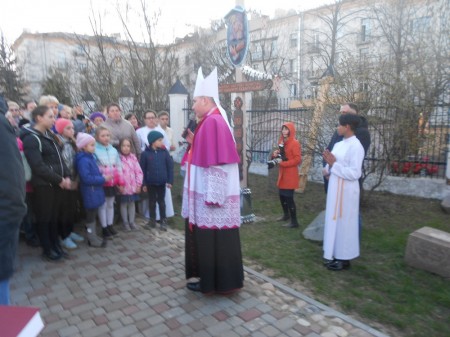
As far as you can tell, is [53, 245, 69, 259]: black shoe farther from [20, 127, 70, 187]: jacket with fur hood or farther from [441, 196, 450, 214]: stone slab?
[441, 196, 450, 214]: stone slab

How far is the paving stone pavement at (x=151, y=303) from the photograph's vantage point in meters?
3.21

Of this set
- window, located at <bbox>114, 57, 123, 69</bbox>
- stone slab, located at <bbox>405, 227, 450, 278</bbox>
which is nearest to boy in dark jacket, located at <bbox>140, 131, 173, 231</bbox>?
stone slab, located at <bbox>405, 227, 450, 278</bbox>

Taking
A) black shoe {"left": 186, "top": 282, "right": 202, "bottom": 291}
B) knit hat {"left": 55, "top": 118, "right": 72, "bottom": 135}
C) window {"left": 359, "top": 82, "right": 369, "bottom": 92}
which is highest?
window {"left": 359, "top": 82, "right": 369, "bottom": 92}

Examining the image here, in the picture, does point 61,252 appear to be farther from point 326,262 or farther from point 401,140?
point 401,140

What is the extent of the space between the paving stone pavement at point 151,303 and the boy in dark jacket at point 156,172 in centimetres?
126

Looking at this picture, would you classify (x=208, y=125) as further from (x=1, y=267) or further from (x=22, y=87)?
(x=22, y=87)

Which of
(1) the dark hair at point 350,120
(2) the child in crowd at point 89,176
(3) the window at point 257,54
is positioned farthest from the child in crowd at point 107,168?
(3) the window at point 257,54

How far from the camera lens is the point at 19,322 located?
1.12 m

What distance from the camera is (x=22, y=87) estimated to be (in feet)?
88.1

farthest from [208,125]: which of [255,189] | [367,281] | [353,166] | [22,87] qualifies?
[22,87]

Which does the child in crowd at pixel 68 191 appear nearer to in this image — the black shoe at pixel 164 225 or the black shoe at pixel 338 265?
the black shoe at pixel 164 225

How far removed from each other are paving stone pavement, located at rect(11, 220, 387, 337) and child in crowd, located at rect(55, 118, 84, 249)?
0.42 metres

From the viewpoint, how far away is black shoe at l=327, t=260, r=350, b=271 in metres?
4.43

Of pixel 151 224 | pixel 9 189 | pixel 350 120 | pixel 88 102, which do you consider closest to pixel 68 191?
pixel 151 224
